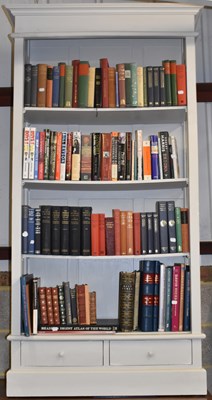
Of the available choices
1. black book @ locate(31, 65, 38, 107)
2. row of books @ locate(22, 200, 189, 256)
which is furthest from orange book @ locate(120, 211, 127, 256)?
black book @ locate(31, 65, 38, 107)

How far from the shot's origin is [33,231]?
3.19 meters

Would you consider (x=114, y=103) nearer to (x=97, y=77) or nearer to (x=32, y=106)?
(x=97, y=77)

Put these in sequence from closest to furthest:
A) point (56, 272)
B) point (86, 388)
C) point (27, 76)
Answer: point (86, 388), point (27, 76), point (56, 272)

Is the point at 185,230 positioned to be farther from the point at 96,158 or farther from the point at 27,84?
the point at 27,84

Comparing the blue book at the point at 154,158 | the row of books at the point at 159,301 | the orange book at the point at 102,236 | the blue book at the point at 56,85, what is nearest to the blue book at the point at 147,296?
the row of books at the point at 159,301

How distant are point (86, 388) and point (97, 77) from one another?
5.53ft

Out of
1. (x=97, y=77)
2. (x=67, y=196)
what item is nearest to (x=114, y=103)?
(x=97, y=77)

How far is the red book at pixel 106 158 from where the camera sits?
3229mm

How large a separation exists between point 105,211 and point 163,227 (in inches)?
18.9

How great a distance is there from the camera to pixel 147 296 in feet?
10.3

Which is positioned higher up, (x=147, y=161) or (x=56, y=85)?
(x=56, y=85)

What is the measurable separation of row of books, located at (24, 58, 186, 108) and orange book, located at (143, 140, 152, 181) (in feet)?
0.75

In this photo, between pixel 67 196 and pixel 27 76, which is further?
pixel 67 196

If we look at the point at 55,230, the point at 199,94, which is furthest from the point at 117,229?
the point at 199,94
